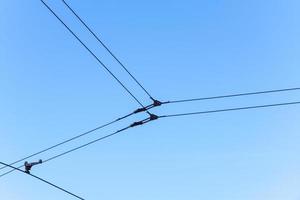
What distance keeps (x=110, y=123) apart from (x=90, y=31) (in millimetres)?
3797

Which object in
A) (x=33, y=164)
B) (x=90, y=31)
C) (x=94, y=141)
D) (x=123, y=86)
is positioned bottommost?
(x=33, y=164)

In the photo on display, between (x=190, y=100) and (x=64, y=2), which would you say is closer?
(x=64, y=2)

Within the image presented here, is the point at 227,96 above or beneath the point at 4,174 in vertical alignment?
above

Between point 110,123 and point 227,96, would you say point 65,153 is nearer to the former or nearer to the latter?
point 110,123

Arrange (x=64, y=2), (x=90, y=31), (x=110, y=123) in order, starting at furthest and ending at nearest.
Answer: (x=110, y=123), (x=90, y=31), (x=64, y=2)

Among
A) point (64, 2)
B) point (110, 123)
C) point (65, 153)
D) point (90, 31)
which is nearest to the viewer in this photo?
point (64, 2)

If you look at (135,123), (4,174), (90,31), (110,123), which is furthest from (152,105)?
(4,174)

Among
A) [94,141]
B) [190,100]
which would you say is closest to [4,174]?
[94,141]

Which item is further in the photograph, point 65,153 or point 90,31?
point 65,153

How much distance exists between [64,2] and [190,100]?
6.57 metres

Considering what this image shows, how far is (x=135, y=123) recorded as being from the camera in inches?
719

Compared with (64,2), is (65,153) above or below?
below

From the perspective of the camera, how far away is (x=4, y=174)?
73.0ft

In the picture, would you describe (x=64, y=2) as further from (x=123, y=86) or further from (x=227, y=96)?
(x=227, y=96)
